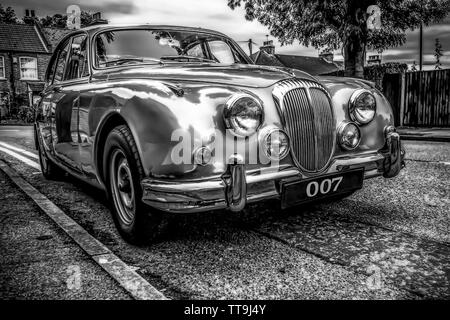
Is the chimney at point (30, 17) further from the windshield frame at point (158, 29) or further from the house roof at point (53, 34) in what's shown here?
the windshield frame at point (158, 29)

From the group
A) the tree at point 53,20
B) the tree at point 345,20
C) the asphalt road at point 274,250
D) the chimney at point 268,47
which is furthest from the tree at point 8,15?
the asphalt road at point 274,250

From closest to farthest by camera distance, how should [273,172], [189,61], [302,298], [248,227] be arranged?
[302,298] → [273,172] → [248,227] → [189,61]

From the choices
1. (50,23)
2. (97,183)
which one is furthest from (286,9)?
(50,23)

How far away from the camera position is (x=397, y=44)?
60.4 feet

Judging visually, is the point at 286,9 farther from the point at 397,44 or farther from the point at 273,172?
the point at 273,172

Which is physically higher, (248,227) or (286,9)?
(286,9)

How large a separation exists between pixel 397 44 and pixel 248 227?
1752 centimetres

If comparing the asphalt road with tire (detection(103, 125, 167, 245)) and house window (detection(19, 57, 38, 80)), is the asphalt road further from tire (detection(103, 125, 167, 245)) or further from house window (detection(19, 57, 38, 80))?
house window (detection(19, 57, 38, 80))

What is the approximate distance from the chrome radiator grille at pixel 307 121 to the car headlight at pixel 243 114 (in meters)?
0.20

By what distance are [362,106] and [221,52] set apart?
1712 mm

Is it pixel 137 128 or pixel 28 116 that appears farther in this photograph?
pixel 28 116

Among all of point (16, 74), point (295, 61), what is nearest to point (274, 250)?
point (16, 74)

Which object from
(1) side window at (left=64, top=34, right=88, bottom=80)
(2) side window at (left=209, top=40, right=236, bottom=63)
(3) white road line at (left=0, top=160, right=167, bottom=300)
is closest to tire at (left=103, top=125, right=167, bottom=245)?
(3) white road line at (left=0, top=160, right=167, bottom=300)

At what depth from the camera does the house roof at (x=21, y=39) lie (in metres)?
33.7
